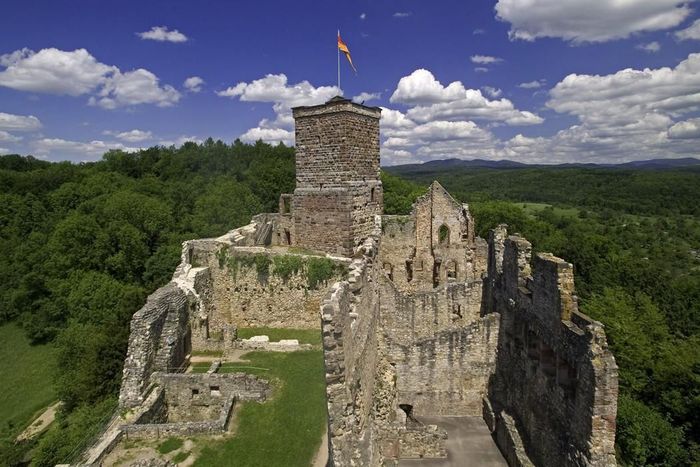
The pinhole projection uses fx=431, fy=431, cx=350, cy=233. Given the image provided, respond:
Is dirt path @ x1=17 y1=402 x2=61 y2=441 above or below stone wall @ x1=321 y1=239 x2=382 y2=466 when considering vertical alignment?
below

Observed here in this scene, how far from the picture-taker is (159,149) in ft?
203

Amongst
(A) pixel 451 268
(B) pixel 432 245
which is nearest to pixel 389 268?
(B) pixel 432 245

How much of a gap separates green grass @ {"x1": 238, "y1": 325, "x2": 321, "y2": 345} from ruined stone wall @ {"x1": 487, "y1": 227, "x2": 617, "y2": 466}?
6.15 metres

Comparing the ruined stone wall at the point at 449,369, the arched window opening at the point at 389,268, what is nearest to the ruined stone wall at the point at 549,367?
the ruined stone wall at the point at 449,369

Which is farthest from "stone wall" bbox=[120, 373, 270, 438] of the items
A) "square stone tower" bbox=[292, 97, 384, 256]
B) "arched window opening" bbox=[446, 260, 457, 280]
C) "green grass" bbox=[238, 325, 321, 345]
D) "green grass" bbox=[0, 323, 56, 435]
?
"green grass" bbox=[0, 323, 56, 435]

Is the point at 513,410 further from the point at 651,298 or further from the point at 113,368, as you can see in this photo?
the point at 651,298

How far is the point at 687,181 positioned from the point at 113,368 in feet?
510

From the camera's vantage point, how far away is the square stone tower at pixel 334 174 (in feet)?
54.1

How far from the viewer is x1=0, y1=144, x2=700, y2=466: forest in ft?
55.6

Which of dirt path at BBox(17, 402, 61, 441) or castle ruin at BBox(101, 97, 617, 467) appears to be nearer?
castle ruin at BBox(101, 97, 617, 467)

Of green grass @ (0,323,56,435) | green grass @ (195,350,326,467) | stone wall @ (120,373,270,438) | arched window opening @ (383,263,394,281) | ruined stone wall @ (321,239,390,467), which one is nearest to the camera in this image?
ruined stone wall @ (321,239,390,467)

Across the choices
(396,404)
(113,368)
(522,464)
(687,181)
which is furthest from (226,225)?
(687,181)

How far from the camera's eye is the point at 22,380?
2562 cm

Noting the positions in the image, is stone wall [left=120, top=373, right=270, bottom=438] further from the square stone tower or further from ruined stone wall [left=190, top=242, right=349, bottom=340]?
the square stone tower
